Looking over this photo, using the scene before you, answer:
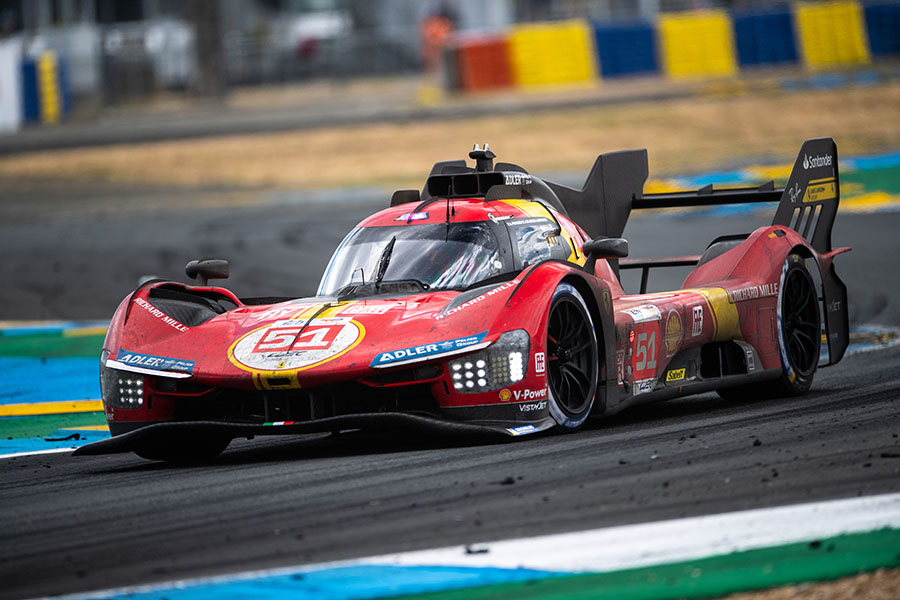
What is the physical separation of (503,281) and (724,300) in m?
1.94

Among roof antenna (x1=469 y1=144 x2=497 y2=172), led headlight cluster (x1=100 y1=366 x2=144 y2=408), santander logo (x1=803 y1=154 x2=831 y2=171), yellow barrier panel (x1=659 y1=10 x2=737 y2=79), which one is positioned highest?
yellow barrier panel (x1=659 y1=10 x2=737 y2=79)

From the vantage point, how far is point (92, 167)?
101ft

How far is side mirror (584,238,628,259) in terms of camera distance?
7840 mm

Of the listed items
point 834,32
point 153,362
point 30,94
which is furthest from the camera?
point 30,94

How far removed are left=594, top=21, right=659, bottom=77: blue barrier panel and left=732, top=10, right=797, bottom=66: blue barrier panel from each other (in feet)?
6.68

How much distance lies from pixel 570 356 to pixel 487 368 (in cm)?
62

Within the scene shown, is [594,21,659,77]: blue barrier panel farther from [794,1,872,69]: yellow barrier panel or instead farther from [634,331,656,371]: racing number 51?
[634,331,656,371]: racing number 51

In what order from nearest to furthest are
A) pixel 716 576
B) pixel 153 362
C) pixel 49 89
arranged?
pixel 716 576 → pixel 153 362 → pixel 49 89

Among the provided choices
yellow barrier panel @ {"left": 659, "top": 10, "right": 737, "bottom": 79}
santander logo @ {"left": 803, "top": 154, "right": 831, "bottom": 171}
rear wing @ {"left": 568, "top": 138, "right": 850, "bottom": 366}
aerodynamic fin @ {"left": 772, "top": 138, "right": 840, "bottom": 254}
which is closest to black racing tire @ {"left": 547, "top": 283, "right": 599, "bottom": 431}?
rear wing @ {"left": 568, "top": 138, "right": 850, "bottom": 366}

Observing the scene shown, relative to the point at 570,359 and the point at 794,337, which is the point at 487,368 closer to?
the point at 570,359

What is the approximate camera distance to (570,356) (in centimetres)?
759

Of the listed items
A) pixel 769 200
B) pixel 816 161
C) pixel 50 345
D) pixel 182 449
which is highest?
pixel 816 161

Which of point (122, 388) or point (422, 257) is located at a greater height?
point (422, 257)

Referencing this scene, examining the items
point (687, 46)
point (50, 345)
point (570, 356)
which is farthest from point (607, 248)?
point (687, 46)
